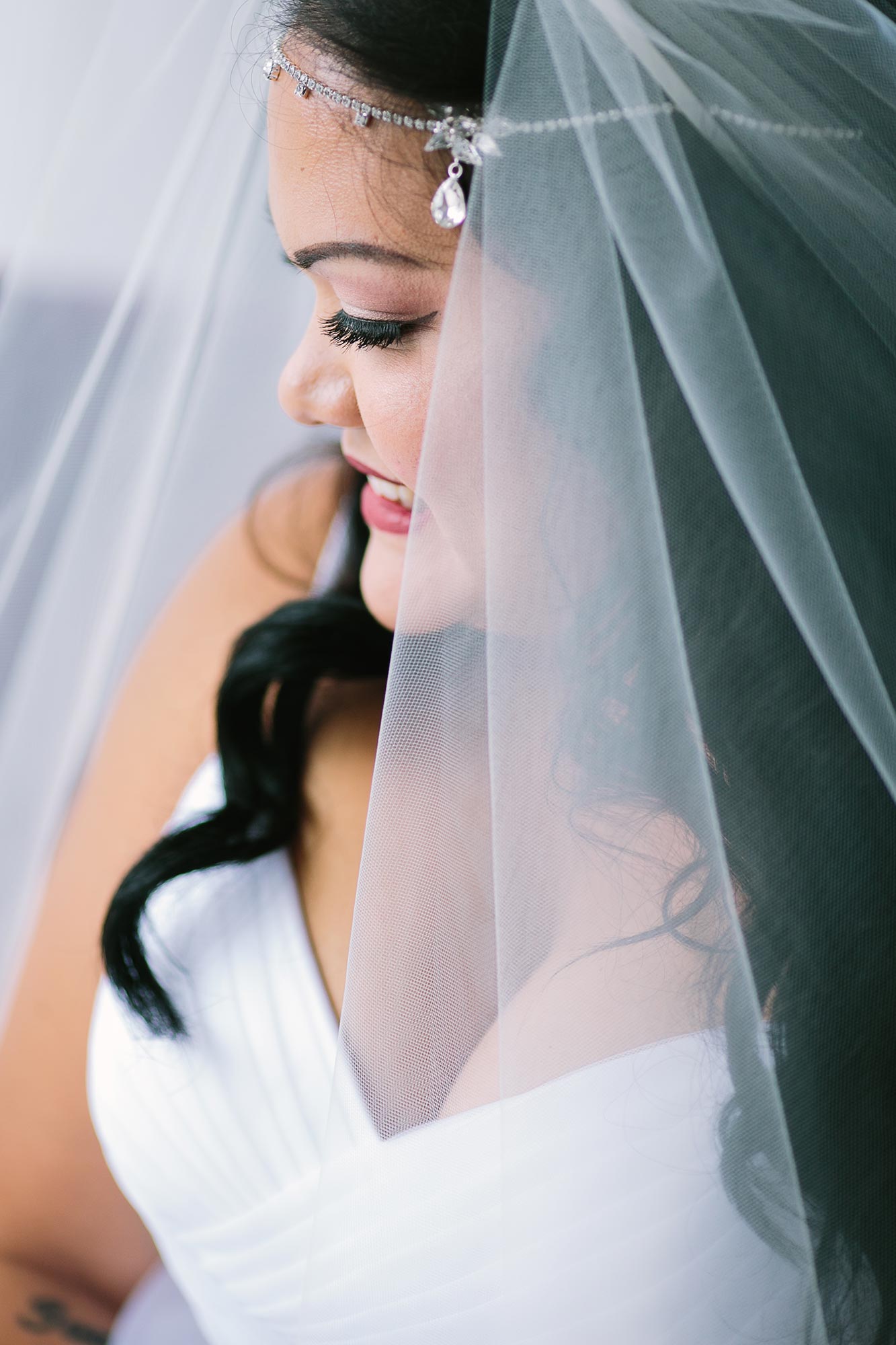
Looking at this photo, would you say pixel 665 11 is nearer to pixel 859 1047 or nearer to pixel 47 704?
pixel 859 1047

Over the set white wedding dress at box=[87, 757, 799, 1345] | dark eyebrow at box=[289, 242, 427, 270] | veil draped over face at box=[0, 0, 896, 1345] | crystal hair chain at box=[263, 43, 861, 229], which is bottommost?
white wedding dress at box=[87, 757, 799, 1345]

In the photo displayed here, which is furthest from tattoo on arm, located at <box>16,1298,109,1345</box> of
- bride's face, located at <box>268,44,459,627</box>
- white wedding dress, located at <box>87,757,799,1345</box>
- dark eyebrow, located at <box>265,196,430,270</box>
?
dark eyebrow, located at <box>265,196,430,270</box>

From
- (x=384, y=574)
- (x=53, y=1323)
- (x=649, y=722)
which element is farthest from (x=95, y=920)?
(x=649, y=722)

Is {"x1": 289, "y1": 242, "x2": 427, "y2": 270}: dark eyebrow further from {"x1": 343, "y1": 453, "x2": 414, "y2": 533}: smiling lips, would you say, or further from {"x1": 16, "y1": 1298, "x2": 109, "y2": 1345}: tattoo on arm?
{"x1": 16, "y1": 1298, "x2": 109, "y2": 1345}: tattoo on arm

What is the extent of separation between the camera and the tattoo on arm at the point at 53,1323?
3.35 feet

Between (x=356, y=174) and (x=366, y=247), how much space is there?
0.04 metres

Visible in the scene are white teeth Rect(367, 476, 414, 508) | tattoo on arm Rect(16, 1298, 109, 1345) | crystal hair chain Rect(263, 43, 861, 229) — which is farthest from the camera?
tattoo on arm Rect(16, 1298, 109, 1345)

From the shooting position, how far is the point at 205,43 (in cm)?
78

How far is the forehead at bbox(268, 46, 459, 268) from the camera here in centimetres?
63

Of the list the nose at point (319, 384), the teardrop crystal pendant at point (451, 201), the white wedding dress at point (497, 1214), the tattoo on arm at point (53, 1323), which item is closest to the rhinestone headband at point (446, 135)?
the teardrop crystal pendant at point (451, 201)

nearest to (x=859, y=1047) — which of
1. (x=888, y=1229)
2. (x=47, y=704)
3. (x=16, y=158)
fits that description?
(x=888, y=1229)

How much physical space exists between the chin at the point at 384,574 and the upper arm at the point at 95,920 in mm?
311

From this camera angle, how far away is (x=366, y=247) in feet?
2.12

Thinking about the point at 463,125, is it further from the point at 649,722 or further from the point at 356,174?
the point at 649,722
